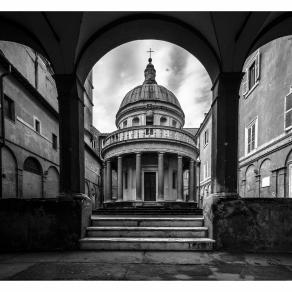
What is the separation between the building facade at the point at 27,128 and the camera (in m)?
10.0

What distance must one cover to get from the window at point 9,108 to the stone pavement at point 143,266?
7.97 metres

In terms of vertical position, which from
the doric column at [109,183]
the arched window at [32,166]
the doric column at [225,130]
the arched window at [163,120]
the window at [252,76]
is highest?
the window at [252,76]

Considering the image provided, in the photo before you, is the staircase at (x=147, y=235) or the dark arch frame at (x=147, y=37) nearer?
the staircase at (x=147, y=235)

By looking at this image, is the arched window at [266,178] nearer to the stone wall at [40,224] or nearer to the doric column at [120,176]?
the doric column at [120,176]

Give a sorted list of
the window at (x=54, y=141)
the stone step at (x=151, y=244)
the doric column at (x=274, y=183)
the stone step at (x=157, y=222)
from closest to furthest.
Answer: the stone step at (x=151, y=244), the stone step at (x=157, y=222), the doric column at (x=274, y=183), the window at (x=54, y=141)

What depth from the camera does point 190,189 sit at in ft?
57.4

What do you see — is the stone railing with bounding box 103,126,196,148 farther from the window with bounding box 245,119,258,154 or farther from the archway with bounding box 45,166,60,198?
the archway with bounding box 45,166,60,198

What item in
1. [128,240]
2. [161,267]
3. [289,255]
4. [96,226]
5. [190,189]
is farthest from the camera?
[190,189]

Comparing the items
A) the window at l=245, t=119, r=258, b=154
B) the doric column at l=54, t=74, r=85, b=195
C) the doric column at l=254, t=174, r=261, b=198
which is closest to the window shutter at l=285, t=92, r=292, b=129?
the window at l=245, t=119, r=258, b=154

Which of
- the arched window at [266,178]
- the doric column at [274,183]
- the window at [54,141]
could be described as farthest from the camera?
the window at [54,141]

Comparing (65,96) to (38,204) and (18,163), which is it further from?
(18,163)

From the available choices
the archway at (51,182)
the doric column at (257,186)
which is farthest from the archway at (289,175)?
the archway at (51,182)

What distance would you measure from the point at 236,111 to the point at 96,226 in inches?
174

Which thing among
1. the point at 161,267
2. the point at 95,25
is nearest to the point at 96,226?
the point at 161,267
